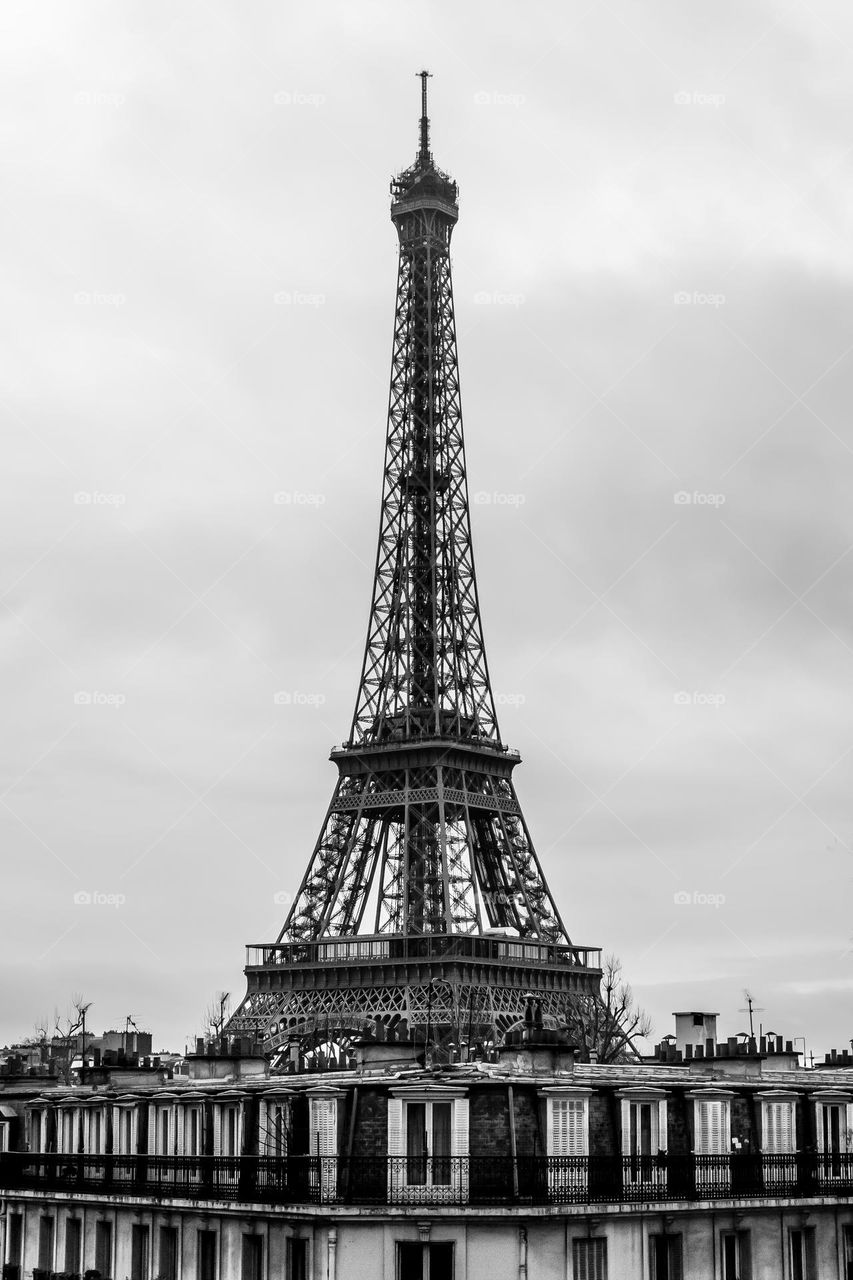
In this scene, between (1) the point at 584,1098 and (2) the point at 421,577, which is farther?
(2) the point at 421,577

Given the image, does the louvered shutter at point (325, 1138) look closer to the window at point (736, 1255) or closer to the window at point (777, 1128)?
the window at point (736, 1255)

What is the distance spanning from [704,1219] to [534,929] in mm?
87667

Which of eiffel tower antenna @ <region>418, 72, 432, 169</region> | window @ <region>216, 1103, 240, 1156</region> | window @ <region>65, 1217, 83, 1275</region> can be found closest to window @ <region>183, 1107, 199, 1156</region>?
window @ <region>216, 1103, 240, 1156</region>

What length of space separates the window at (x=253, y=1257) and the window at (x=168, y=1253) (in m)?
3.41

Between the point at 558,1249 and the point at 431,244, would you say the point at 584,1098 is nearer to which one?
the point at 558,1249

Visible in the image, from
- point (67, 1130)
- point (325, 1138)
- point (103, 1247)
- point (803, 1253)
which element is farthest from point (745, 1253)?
point (67, 1130)

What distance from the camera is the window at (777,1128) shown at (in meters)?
47.2

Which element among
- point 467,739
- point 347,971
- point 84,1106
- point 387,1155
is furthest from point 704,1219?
point 467,739

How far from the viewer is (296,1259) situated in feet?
140

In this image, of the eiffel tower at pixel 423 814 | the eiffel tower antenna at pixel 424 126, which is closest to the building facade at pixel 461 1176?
the eiffel tower at pixel 423 814

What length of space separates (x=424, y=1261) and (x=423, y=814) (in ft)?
299

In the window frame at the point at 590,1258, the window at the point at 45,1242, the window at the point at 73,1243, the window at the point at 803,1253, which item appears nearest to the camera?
the window frame at the point at 590,1258

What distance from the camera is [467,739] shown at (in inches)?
5354

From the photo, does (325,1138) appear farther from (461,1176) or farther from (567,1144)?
(567,1144)
